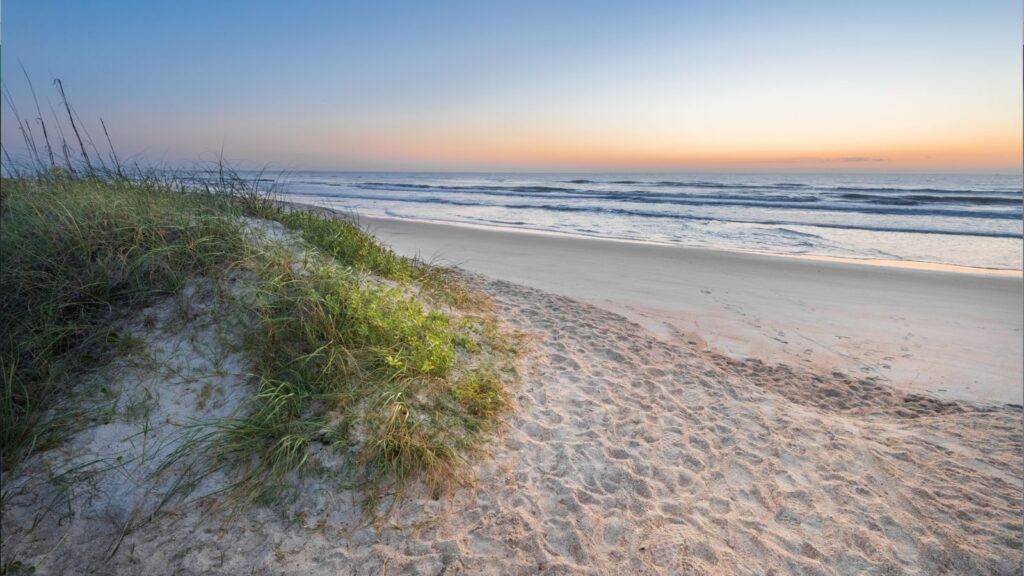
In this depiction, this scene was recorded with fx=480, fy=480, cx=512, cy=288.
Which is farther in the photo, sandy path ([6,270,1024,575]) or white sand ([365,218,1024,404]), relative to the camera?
white sand ([365,218,1024,404])

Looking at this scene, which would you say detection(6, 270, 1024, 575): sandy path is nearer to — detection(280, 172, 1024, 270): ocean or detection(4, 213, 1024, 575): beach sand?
detection(4, 213, 1024, 575): beach sand

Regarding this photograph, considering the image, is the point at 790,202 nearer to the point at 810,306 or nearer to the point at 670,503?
the point at 810,306

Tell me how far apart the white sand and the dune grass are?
3.50m

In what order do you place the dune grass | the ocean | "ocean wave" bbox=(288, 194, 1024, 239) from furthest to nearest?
"ocean wave" bbox=(288, 194, 1024, 239), the ocean, the dune grass

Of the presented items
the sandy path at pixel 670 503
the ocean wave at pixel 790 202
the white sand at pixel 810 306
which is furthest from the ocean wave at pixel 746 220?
the sandy path at pixel 670 503

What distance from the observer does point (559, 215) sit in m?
22.2

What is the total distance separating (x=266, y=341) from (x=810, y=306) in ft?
26.2

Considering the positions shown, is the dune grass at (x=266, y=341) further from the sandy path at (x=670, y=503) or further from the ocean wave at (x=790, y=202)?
the ocean wave at (x=790, y=202)

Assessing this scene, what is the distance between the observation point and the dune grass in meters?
3.29

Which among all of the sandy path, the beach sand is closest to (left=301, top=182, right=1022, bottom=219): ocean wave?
the beach sand

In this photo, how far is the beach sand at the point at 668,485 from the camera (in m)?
2.81

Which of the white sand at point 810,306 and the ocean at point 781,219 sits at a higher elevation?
the ocean at point 781,219

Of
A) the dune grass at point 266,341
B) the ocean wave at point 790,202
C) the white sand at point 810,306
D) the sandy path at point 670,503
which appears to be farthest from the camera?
the ocean wave at point 790,202

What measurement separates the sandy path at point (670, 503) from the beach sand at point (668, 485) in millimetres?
13
